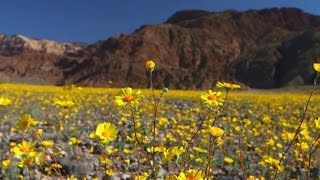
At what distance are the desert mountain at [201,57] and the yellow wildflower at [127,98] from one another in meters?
55.8

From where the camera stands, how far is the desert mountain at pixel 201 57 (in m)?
64.9

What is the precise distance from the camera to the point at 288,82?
60.4 metres

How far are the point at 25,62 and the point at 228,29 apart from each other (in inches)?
1260

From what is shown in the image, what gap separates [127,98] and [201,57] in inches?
2796

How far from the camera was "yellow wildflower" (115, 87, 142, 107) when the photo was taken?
2.86 metres

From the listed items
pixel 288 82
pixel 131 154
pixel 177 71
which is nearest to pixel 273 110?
pixel 131 154

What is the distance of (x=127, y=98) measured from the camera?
290 centimetres

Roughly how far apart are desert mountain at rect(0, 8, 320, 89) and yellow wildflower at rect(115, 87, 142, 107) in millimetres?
55799

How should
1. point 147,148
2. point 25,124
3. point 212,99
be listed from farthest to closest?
point 147,148 < point 25,124 < point 212,99

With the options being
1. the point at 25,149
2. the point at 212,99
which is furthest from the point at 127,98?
the point at 25,149

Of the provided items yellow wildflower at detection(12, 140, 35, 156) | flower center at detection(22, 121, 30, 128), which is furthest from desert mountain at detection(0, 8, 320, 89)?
flower center at detection(22, 121, 30, 128)

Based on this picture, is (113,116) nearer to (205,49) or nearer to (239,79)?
(239,79)

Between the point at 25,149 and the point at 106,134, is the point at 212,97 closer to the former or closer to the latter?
the point at 106,134

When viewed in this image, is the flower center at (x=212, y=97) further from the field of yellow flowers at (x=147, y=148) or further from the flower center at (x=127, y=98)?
the flower center at (x=127, y=98)
